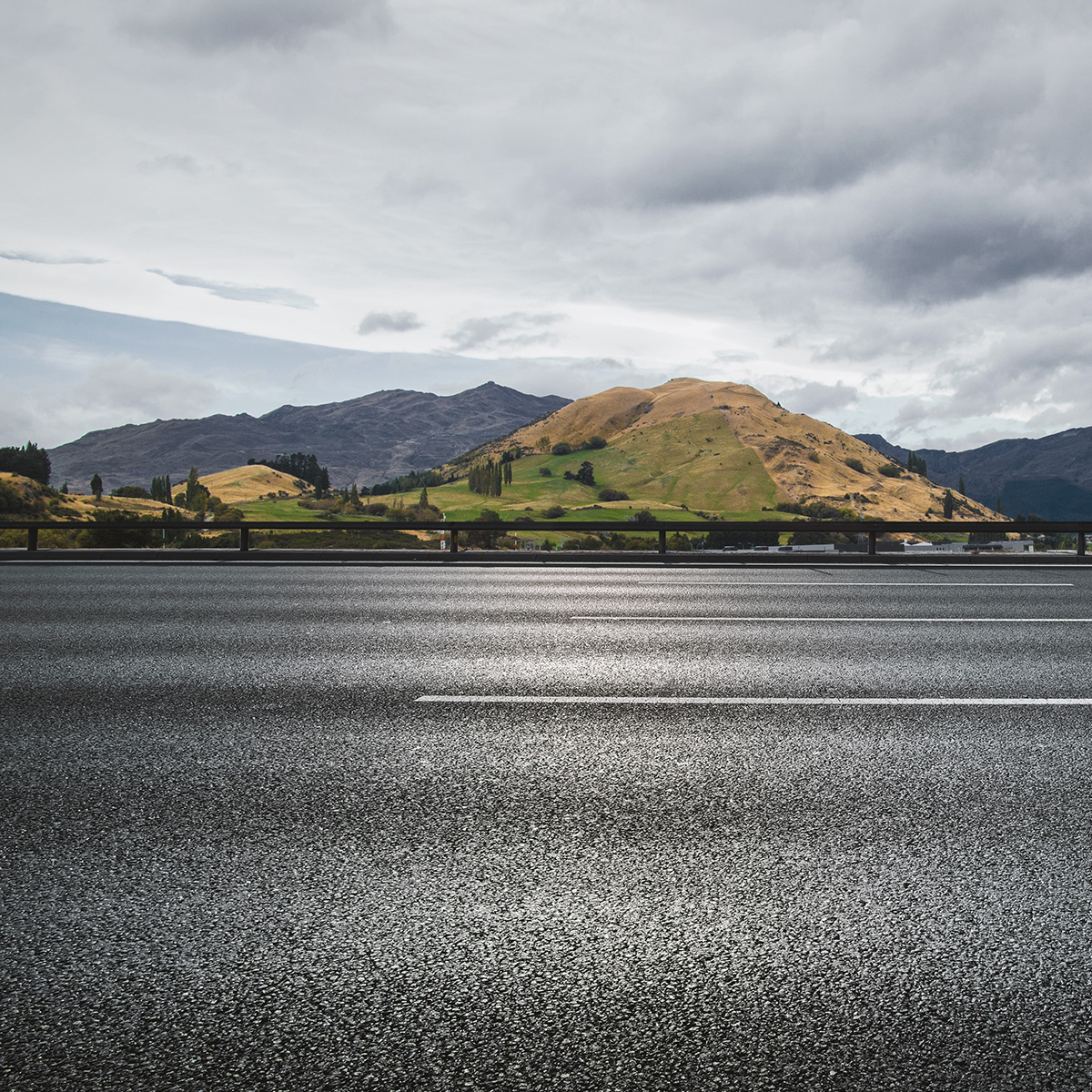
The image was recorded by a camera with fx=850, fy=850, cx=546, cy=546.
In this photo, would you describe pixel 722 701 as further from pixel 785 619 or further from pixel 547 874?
pixel 785 619

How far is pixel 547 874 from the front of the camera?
346cm

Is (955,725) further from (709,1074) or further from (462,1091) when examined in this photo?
(462,1091)

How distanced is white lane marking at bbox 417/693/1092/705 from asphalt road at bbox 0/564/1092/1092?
0.14ft

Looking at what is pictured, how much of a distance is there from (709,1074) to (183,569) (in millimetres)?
16737

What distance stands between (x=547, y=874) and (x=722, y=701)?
3.08 meters

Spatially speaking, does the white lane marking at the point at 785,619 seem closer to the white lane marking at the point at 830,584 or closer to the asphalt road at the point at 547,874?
the asphalt road at the point at 547,874

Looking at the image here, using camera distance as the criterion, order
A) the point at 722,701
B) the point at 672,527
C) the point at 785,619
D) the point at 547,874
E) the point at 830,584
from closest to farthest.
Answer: the point at 547,874
the point at 722,701
the point at 785,619
the point at 830,584
the point at 672,527

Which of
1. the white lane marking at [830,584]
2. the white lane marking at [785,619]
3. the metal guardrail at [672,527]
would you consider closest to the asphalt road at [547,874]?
the white lane marking at [785,619]

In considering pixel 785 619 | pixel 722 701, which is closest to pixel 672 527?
pixel 785 619

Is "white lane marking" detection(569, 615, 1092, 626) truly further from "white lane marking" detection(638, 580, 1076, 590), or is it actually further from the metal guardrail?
the metal guardrail

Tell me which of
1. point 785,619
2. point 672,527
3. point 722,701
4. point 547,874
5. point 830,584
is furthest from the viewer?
point 672,527

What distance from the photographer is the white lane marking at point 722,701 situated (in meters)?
6.21

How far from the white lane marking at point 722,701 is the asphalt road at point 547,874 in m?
0.04

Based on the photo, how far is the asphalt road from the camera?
241cm
